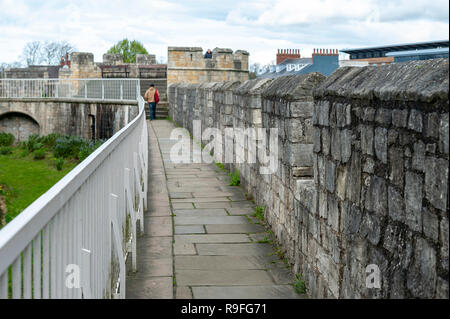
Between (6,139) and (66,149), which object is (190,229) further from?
(6,139)

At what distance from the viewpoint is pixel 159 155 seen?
41.0 ft

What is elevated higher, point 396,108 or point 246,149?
point 396,108

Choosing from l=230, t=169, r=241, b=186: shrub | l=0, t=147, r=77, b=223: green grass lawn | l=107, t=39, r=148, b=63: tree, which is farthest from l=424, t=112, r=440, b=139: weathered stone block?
l=107, t=39, r=148, b=63: tree

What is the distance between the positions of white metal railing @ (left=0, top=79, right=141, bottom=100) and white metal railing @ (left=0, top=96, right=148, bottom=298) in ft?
74.4

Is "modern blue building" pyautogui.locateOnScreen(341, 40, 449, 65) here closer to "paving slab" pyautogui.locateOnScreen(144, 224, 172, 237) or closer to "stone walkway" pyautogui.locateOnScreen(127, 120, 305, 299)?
"stone walkway" pyautogui.locateOnScreen(127, 120, 305, 299)

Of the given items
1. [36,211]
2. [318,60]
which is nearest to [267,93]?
[36,211]

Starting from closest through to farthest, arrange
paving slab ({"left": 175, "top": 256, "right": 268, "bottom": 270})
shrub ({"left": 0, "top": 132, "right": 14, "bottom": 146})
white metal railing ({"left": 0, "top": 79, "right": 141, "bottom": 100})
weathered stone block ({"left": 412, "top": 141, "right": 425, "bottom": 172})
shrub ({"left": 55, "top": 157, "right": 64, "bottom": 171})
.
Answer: weathered stone block ({"left": 412, "top": 141, "right": 425, "bottom": 172}), paving slab ({"left": 175, "top": 256, "right": 268, "bottom": 270}), shrub ({"left": 55, "top": 157, "right": 64, "bottom": 171}), white metal railing ({"left": 0, "top": 79, "right": 141, "bottom": 100}), shrub ({"left": 0, "top": 132, "right": 14, "bottom": 146})

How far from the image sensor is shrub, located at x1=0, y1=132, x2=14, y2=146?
99.5ft

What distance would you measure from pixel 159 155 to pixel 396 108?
9938 millimetres

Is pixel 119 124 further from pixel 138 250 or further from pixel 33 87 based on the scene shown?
pixel 138 250

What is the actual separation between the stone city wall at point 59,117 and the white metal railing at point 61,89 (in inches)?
12.0

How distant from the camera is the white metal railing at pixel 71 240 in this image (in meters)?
1.67

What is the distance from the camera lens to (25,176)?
20641 millimetres
